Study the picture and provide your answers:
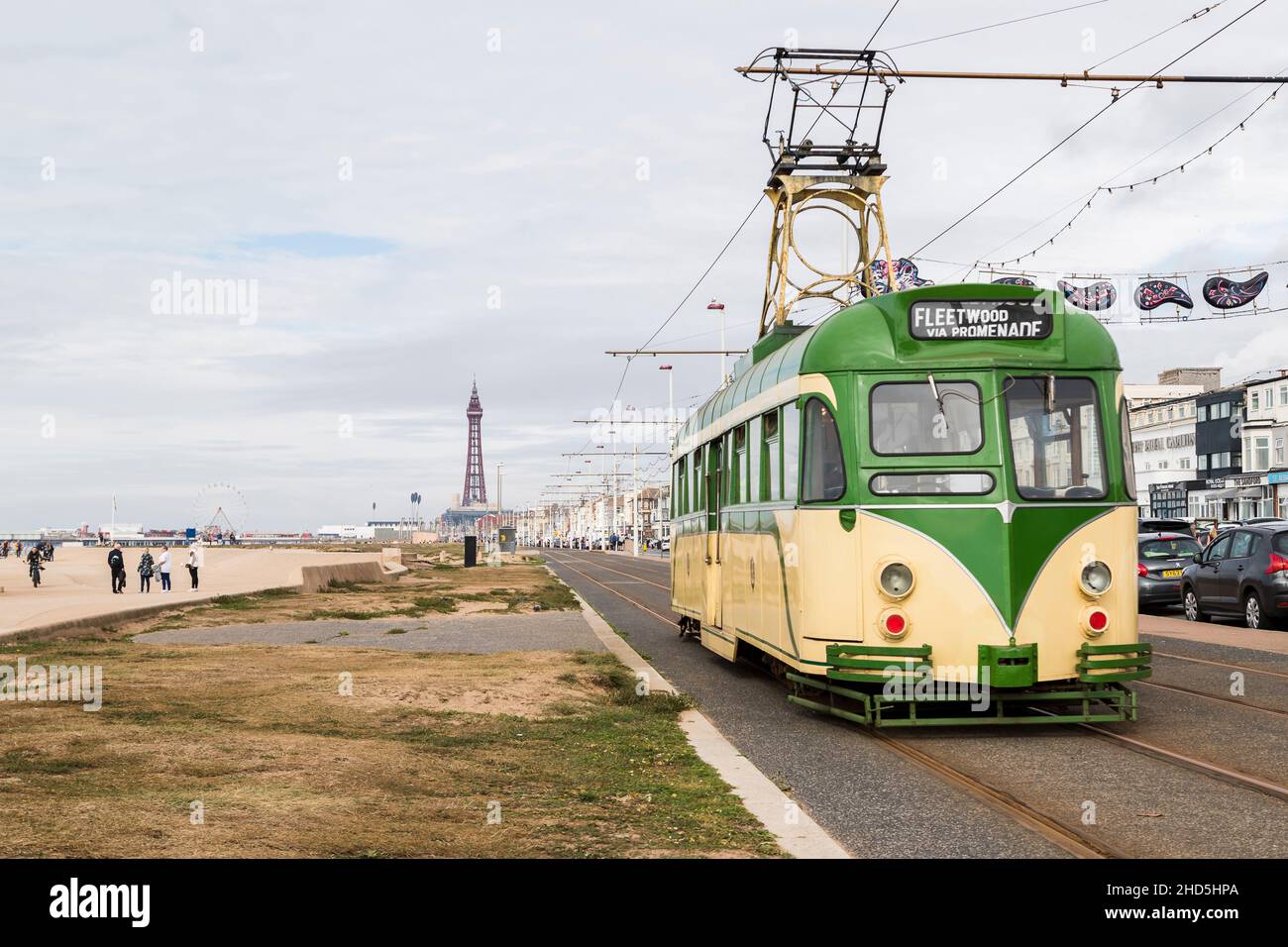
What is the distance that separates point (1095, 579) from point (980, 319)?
2.32 metres

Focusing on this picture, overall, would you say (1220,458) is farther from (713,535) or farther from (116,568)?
(713,535)

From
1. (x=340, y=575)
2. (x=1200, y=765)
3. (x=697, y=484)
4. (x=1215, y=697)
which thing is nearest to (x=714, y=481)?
(x=697, y=484)

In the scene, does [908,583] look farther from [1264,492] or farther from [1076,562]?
[1264,492]

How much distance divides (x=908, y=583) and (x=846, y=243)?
20038mm

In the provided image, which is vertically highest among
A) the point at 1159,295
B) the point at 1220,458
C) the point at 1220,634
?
the point at 1159,295

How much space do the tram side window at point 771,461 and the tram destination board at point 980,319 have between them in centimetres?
196

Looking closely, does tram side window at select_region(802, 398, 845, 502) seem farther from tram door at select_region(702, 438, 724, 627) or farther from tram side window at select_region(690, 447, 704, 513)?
tram side window at select_region(690, 447, 704, 513)

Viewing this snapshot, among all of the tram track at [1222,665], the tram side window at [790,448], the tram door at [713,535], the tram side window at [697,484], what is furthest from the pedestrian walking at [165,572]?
the tram side window at [790,448]

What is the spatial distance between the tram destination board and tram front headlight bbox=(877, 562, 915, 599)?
76.2 inches

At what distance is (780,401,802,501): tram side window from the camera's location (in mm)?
11430

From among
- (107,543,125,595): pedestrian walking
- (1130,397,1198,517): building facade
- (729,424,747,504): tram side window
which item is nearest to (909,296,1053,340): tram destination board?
(729,424,747,504): tram side window

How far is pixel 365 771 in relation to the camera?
8680 millimetres

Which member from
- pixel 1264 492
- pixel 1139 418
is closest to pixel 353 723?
pixel 1264 492
